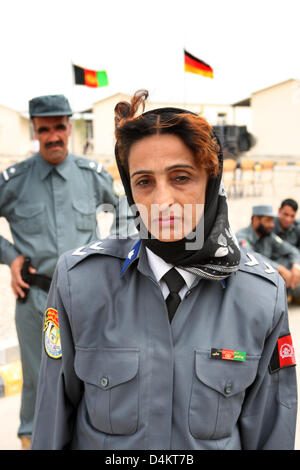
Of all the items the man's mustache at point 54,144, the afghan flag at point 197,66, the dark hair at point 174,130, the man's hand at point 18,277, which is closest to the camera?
the dark hair at point 174,130

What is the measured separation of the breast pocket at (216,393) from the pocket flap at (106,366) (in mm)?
167

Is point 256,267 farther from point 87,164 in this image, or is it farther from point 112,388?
point 87,164

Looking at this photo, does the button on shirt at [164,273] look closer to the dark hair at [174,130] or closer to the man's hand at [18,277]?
the dark hair at [174,130]

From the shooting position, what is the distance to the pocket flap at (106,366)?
1093mm

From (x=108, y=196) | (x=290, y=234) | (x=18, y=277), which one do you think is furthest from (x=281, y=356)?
(x=290, y=234)

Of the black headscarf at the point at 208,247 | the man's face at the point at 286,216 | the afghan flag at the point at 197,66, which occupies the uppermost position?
the afghan flag at the point at 197,66

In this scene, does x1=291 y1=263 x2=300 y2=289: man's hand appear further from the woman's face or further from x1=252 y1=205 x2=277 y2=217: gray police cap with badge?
the woman's face

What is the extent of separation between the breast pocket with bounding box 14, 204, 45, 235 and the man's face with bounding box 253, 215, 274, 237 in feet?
12.4

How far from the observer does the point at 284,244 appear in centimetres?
577

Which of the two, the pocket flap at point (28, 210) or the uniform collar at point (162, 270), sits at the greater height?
the uniform collar at point (162, 270)

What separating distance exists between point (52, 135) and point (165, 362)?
73.5 inches

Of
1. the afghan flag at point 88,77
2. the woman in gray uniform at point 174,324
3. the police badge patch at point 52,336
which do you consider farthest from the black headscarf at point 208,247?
the afghan flag at point 88,77

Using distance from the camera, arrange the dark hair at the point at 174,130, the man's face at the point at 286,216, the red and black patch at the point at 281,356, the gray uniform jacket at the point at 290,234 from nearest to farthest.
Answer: the dark hair at the point at 174,130
the red and black patch at the point at 281,356
the man's face at the point at 286,216
the gray uniform jacket at the point at 290,234
